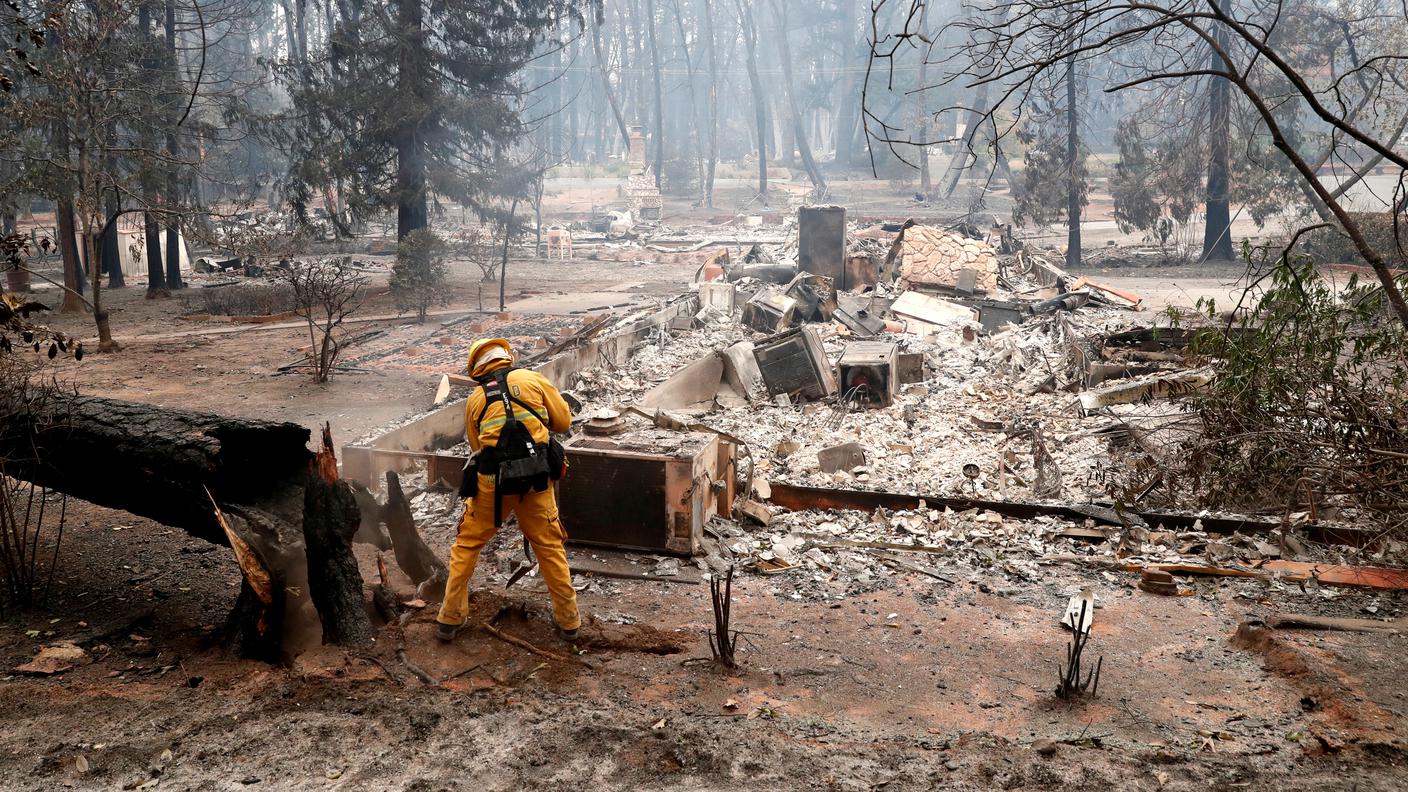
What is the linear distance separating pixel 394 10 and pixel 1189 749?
793 inches

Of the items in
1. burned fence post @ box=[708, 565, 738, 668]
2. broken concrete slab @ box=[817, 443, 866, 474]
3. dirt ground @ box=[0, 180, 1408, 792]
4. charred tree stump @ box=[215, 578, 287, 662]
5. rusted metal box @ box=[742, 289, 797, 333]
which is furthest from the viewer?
rusted metal box @ box=[742, 289, 797, 333]

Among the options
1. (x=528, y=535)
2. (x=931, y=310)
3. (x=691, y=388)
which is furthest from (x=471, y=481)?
(x=931, y=310)

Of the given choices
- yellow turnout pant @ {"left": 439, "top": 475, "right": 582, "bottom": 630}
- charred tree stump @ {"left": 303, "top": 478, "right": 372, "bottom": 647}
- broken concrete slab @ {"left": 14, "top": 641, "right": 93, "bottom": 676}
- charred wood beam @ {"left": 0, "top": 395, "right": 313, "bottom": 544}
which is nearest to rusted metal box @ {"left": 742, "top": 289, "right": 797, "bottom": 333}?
yellow turnout pant @ {"left": 439, "top": 475, "right": 582, "bottom": 630}

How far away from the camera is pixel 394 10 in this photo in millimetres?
19734

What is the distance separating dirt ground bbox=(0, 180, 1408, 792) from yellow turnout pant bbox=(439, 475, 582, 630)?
0.63ft

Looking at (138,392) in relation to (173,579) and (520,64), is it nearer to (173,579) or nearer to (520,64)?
(173,579)

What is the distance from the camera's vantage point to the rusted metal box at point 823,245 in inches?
724

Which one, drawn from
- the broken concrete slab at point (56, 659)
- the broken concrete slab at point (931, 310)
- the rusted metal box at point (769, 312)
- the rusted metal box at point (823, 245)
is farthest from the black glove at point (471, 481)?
the rusted metal box at point (823, 245)

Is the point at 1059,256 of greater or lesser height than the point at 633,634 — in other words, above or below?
above

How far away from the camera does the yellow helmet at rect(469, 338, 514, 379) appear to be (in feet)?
16.7

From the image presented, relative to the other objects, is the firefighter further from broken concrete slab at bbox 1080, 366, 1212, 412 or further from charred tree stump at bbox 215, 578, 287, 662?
broken concrete slab at bbox 1080, 366, 1212, 412

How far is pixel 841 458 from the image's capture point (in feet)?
28.2

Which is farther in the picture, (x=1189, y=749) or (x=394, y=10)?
(x=394, y=10)

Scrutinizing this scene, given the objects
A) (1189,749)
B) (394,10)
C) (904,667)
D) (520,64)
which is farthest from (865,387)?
(394,10)
